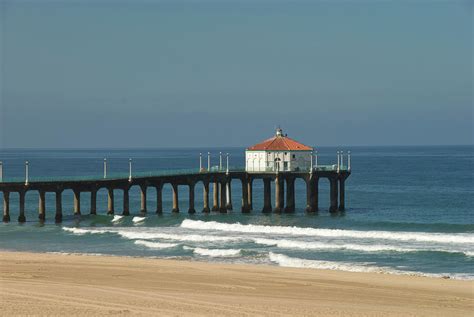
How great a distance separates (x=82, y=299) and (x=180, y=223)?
2784 cm

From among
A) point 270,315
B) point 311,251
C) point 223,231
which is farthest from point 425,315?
point 223,231

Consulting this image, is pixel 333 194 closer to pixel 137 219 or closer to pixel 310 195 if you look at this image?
pixel 310 195

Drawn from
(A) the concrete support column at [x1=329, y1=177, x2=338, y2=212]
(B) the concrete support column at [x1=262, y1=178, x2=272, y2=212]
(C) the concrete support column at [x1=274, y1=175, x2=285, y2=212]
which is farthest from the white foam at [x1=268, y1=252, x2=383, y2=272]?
(A) the concrete support column at [x1=329, y1=177, x2=338, y2=212]

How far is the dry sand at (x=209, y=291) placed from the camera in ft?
75.4

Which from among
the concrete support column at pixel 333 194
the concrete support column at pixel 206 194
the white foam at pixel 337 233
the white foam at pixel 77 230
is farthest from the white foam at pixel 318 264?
the concrete support column at pixel 333 194

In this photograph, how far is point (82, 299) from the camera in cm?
2408

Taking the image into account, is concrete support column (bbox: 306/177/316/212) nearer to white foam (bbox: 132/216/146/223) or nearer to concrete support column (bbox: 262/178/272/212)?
concrete support column (bbox: 262/178/272/212)

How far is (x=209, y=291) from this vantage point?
26391 mm

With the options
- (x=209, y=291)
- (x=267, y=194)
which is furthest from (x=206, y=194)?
(x=209, y=291)

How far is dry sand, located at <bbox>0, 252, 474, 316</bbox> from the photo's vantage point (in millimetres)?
22969

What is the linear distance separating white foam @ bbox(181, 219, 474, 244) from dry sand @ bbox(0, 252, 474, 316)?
506 inches

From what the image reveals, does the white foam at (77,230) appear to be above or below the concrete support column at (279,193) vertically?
below

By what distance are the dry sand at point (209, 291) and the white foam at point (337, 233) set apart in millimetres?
12848

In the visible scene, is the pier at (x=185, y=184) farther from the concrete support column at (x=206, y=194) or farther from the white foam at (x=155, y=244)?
the white foam at (x=155, y=244)
